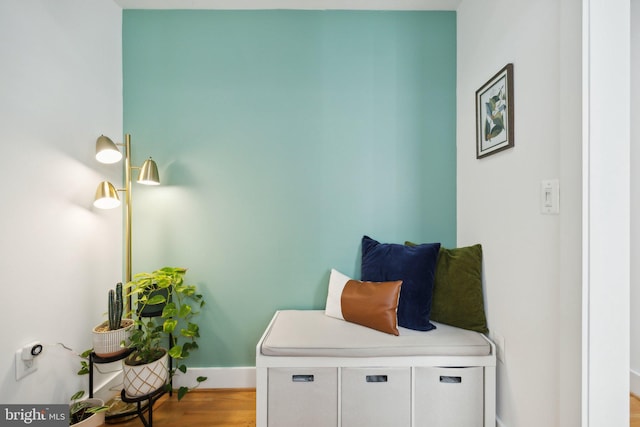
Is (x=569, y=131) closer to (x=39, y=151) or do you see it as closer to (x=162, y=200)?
(x=162, y=200)

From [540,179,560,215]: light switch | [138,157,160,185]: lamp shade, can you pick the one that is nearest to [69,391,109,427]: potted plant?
[138,157,160,185]: lamp shade

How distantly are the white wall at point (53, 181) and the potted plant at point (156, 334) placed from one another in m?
0.30

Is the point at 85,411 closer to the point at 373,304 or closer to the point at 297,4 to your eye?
the point at 373,304

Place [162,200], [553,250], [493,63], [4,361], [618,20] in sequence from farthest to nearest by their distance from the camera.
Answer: [162,200]
[493,63]
[4,361]
[553,250]
[618,20]

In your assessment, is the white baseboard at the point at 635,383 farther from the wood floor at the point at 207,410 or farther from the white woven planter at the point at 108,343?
the white woven planter at the point at 108,343

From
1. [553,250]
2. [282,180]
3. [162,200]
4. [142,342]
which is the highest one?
[282,180]

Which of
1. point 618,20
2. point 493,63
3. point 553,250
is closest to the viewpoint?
point 618,20

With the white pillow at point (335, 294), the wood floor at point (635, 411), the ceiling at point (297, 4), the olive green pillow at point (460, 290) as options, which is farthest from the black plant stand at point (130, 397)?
the wood floor at point (635, 411)

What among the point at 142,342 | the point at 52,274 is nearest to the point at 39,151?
the point at 52,274

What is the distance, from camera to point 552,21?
113cm

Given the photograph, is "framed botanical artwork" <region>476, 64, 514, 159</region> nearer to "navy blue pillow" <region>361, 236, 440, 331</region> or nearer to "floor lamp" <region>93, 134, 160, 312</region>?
"navy blue pillow" <region>361, 236, 440, 331</region>

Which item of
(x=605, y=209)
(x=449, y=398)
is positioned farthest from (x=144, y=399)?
(x=605, y=209)

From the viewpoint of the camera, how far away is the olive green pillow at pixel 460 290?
1570mm

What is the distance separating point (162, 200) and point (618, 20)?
237 centimetres
